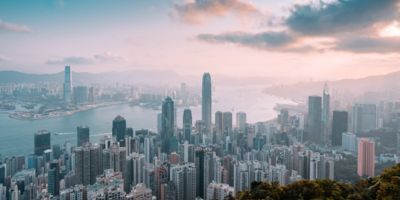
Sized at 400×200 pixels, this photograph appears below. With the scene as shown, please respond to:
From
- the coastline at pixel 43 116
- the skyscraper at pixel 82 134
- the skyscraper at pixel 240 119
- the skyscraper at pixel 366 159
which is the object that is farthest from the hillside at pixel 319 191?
the skyscraper at pixel 240 119

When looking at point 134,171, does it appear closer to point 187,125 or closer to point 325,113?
point 187,125

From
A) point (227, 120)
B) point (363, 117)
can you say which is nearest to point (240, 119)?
point (227, 120)

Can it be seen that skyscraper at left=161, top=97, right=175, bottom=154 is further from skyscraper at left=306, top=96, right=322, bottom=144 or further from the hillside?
the hillside

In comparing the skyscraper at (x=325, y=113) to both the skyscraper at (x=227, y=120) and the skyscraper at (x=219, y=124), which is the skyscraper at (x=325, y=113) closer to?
the skyscraper at (x=227, y=120)

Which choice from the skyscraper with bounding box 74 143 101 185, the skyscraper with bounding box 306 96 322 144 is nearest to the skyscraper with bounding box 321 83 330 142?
the skyscraper with bounding box 306 96 322 144

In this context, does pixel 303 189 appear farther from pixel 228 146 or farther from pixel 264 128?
pixel 264 128

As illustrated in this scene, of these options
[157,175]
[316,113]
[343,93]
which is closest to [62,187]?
[157,175]
